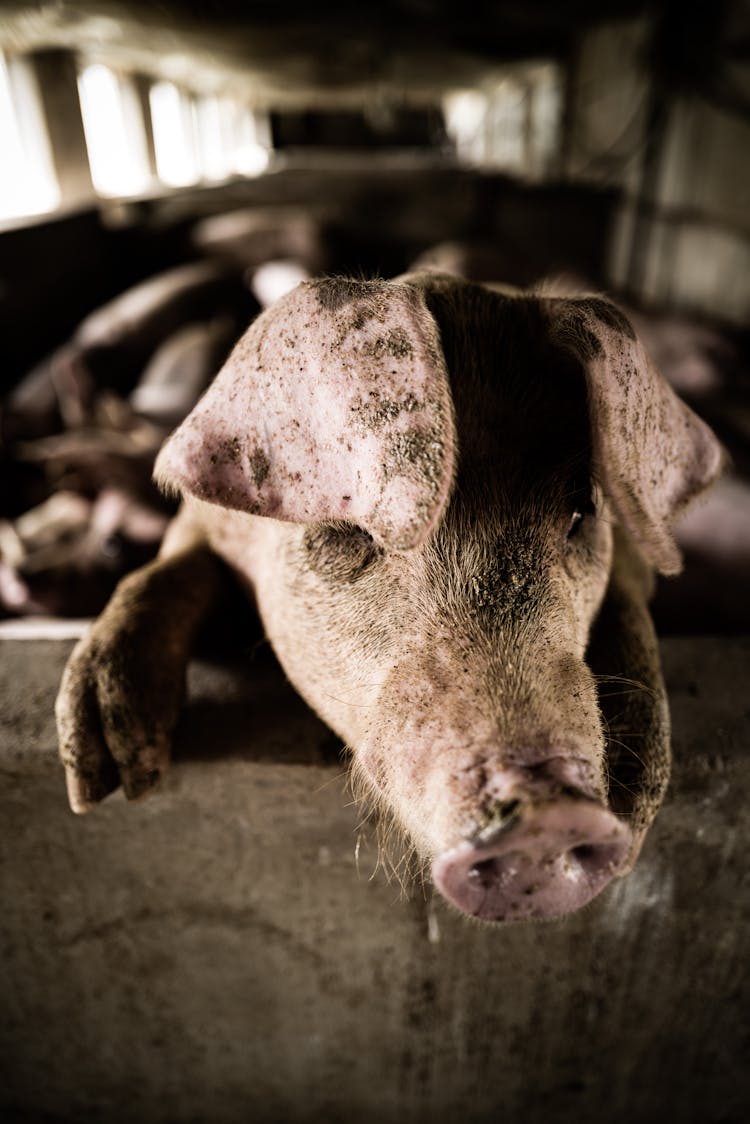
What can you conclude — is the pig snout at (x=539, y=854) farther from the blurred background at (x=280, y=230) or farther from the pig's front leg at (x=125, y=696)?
the blurred background at (x=280, y=230)

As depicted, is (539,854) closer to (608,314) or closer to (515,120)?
(608,314)

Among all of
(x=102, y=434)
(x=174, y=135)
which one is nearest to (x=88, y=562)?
(x=102, y=434)

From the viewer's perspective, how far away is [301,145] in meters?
24.2

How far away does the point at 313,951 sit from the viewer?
175 cm

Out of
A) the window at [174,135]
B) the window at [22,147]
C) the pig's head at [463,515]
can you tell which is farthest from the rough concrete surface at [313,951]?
the window at [174,135]

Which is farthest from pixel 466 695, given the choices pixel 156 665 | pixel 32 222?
pixel 32 222

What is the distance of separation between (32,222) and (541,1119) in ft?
19.3

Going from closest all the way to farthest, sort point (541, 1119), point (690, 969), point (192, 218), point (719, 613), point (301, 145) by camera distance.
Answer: point (690, 969) → point (541, 1119) → point (719, 613) → point (192, 218) → point (301, 145)

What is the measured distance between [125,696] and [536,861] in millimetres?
819

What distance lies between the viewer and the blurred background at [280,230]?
3432mm

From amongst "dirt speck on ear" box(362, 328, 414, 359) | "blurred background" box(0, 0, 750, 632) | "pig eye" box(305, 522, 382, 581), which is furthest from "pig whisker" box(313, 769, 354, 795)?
"blurred background" box(0, 0, 750, 632)

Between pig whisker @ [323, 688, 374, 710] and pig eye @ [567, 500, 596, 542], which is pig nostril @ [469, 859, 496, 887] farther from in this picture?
pig eye @ [567, 500, 596, 542]

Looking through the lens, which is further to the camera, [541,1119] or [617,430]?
[541,1119]

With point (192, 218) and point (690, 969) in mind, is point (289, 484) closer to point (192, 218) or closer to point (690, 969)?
point (690, 969)
